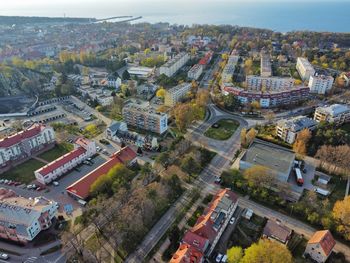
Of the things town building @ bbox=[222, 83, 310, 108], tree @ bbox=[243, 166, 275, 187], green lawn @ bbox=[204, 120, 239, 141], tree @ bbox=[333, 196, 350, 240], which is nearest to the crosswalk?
tree @ bbox=[243, 166, 275, 187]

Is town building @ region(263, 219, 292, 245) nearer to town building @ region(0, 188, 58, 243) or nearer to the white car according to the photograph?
the white car

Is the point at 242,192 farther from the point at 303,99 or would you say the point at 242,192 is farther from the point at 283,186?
the point at 303,99

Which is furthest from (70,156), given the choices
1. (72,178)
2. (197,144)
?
(197,144)

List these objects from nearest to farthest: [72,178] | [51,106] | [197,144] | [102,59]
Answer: [72,178] → [197,144] → [51,106] → [102,59]

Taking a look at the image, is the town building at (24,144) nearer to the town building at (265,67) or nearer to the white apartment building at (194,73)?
the white apartment building at (194,73)

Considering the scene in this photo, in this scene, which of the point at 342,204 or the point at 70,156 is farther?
the point at 70,156

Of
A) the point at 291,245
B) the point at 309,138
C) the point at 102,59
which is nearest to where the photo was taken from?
the point at 291,245
